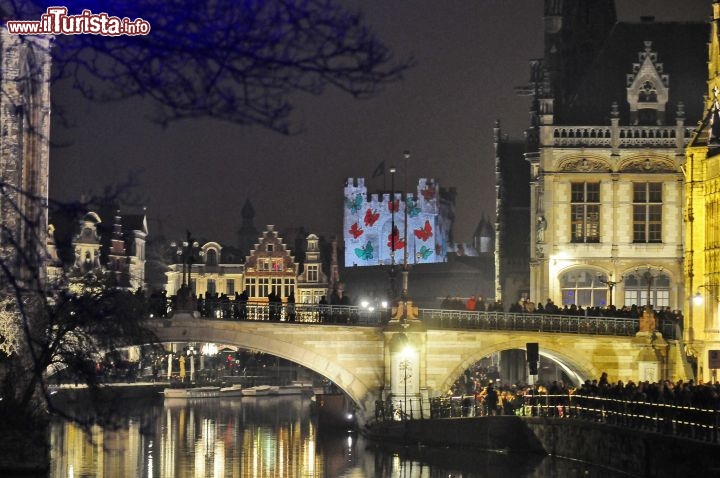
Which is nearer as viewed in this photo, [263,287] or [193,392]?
[193,392]

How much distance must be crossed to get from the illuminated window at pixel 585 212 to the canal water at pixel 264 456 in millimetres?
11474

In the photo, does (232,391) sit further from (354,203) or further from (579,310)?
(354,203)

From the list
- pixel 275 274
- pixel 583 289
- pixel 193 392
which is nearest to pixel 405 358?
pixel 583 289

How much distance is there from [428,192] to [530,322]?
84172 millimetres

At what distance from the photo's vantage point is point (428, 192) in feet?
463

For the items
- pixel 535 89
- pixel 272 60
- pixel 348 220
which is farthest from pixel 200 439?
pixel 348 220

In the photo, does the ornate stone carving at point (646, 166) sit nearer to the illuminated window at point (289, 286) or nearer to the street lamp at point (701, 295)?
the street lamp at point (701, 295)

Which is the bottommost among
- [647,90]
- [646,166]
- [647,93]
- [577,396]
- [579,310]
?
[577,396]

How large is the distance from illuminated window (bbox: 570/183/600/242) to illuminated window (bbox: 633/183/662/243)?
4.48 feet

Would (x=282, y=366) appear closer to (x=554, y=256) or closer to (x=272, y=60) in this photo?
(x=554, y=256)

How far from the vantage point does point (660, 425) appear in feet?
120

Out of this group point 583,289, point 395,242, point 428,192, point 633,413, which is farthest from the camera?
point 428,192

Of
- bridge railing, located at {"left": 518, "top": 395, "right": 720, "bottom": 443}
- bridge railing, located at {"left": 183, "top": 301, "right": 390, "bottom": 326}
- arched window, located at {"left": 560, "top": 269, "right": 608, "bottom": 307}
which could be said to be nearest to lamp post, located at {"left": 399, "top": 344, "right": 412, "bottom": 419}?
bridge railing, located at {"left": 183, "top": 301, "right": 390, "bottom": 326}

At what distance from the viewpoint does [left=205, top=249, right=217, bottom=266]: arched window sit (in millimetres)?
108438
